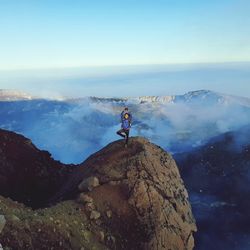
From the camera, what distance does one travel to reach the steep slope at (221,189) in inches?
3639

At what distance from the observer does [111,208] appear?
135 feet

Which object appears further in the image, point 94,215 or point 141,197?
point 141,197

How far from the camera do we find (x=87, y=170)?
4669cm

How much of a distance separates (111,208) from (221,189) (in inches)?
3791

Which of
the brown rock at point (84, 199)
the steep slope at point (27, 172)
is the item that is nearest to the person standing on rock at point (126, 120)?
the brown rock at point (84, 199)

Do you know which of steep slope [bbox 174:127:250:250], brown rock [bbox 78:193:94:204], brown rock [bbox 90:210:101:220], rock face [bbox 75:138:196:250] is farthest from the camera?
steep slope [bbox 174:127:250:250]

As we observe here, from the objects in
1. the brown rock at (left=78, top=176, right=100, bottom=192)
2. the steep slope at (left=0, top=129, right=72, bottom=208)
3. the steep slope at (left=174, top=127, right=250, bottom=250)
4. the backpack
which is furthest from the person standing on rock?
the steep slope at (left=174, top=127, right=250, bottom=250)

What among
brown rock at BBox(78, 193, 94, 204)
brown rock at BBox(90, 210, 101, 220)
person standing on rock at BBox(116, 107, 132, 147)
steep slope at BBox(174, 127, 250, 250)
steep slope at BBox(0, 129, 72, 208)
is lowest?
steep slope at BBox(174, 127, 250, 250)

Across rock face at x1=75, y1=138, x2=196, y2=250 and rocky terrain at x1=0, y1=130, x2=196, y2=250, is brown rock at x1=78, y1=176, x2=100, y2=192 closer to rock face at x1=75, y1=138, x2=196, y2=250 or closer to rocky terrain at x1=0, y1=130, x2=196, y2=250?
rocky terrain at x1=0, y1=130, x2=196, y2=250

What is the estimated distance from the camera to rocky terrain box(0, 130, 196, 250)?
3294 cm

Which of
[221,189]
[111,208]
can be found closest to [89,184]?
[111,208]

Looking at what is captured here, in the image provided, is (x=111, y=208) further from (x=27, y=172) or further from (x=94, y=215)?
(x=27, y=172)

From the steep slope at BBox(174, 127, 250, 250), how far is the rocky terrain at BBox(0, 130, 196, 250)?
43.3 metres

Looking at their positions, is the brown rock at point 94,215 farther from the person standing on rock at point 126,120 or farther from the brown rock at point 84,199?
the person standing on rock at point 126,120
